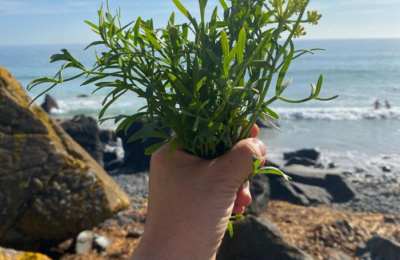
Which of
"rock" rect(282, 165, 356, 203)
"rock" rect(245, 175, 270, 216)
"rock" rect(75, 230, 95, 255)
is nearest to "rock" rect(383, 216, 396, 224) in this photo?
"rock" rect(282, 165, 356, 203)

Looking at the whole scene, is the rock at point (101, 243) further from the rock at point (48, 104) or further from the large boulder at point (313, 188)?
the rock at point (48, 104)

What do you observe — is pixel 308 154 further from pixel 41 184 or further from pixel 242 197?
pixel 242 197

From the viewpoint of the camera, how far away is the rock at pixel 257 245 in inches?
140

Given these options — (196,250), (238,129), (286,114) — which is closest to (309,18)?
(238,129)

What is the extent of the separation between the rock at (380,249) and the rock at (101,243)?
111 inches

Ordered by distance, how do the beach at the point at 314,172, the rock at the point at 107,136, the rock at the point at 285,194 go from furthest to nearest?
the rock at the point at 107,136 < the rock at the point at 285,194 < the beach at the point at 314,172

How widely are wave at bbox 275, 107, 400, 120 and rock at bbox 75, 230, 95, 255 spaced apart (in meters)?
16.7

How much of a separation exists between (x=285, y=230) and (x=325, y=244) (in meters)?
0.75

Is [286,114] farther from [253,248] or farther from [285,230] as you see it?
[253,248]

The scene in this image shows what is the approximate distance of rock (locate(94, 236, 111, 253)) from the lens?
413cm

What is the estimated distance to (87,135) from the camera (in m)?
10.3

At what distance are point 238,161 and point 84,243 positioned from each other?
3.24 metres

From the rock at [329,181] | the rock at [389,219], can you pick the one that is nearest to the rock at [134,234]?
the rock at [389,219]

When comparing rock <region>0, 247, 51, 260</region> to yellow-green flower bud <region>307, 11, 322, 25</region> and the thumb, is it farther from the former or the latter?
yellow-green flower bud <region>307, 11, 322, 25</region>
